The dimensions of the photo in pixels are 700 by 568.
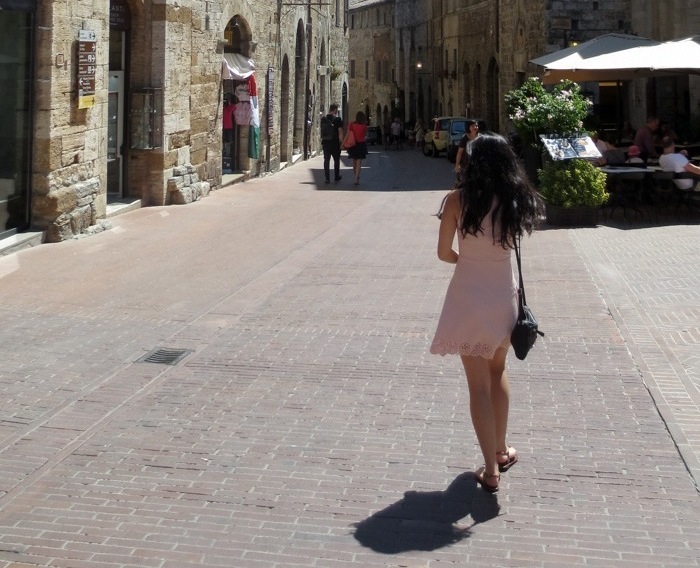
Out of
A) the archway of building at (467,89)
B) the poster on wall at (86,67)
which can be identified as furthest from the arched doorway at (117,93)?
the archway of building at (467,89)

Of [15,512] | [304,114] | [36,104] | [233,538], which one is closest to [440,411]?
[233,538]

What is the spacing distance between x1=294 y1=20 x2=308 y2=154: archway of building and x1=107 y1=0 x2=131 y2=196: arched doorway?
579 inches

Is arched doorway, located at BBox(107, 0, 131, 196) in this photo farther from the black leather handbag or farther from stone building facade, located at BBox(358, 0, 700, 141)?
stone building facade, located at BBox(358, 0, 700, 141)

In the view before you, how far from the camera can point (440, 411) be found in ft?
22.2

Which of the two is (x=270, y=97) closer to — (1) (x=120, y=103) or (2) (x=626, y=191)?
(1) (x=120, y=103)

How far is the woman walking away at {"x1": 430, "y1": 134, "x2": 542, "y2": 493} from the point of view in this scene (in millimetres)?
5297

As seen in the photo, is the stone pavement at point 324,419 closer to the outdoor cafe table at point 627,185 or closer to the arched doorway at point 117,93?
the outdoor cafe table at point 627,185

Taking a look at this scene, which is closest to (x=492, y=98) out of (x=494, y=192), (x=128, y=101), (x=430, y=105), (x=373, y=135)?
(x=430, y=105)

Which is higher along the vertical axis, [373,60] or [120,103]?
[373,60]

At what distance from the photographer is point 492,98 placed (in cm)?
4141

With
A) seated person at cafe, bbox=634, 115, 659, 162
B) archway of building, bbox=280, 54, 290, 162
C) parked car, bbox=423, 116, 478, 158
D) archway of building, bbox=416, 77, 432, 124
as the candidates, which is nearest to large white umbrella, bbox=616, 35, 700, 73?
seated person at cafe, bbox=634, 115, 659, 162

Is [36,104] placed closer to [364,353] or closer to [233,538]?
[364,353]

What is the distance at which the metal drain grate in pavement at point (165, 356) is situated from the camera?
→ 7.99 m

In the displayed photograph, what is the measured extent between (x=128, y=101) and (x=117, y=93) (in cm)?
26
